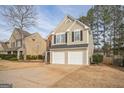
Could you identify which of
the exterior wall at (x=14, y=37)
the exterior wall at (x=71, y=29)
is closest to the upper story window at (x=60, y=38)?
the exterior wall at (x=71, y=29)

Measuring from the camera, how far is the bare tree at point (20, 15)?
9125 mm

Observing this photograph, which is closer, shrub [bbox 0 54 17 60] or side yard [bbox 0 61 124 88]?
side yard [bbox 0 61 124 88]

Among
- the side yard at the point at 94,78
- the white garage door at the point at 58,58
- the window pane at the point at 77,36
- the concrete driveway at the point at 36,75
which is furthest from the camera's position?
the white garage door at the point at 58,58

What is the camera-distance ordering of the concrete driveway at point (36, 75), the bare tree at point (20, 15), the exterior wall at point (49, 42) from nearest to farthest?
the concrete driveway at point (36, 75)
the bare tree at point (20, 15)
the exterior wall at point (49, 42)

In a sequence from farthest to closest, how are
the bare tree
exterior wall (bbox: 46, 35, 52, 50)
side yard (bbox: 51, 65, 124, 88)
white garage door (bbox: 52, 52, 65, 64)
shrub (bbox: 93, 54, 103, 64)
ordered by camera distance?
white garage door (bbox: 52, 52, 65, 64), exterior wall (bbox: 46, 35, 52, 50), shrub (bbox: 93, 54, 103, 64), the bare tree, side yard (bbox: 51, 65, 124, 88)

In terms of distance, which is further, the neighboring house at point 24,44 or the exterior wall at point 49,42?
the exterior wall at point 49,42

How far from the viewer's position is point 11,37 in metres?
9.60

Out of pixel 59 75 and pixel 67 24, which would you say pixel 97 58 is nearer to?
pixel 59 75

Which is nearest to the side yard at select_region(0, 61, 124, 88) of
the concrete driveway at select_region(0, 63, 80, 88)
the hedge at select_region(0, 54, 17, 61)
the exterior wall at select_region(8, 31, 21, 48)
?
the concrete driveway at select_region(0, 63, 80, 88)

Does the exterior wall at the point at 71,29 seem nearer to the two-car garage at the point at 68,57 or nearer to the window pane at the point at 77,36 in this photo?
the window pane at the point at 77,36

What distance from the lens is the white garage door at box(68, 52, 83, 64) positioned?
32.0 ft

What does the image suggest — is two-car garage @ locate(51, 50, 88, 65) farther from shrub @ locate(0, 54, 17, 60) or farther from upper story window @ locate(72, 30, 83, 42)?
shrub @ locate(0, 54, 17, 60)

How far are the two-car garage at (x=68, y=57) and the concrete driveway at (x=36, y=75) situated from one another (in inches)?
13.2

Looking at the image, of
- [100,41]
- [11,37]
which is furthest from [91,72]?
[11,37]
